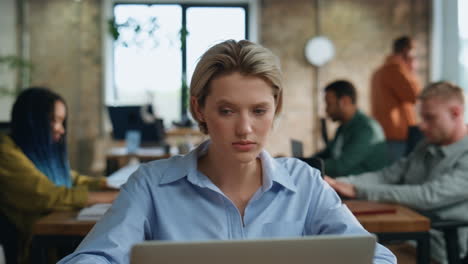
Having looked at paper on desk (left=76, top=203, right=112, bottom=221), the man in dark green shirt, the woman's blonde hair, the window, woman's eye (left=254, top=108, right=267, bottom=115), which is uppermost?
the window

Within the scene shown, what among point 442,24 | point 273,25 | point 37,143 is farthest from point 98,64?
point 37,143

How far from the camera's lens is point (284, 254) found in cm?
90

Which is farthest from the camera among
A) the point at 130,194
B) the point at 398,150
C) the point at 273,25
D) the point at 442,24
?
the point at 273,25

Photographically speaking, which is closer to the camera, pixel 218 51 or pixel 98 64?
pixel 218 51

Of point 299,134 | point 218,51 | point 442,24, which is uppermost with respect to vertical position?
point 442,24

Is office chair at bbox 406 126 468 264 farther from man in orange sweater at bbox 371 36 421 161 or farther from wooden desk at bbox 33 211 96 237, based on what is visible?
man in orange sweater at bbox 371 36 421 161

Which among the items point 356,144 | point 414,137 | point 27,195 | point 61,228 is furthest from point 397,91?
point 61,228

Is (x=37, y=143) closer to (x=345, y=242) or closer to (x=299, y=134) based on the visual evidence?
(x=345, y=242)

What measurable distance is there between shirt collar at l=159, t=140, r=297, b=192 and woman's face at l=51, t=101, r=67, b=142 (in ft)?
4.84

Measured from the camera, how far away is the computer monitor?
5.89m

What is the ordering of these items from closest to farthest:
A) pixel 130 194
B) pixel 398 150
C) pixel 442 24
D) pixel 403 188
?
1. pixel 130 194
2. pixel 403 188
3. pixel 398 150
4. pixel 442 24

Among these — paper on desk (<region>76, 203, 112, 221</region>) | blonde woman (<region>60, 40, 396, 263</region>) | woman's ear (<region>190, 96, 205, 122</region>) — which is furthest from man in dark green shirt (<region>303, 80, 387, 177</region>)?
woman's ear (<region>190, 96, 205, 122</region>)

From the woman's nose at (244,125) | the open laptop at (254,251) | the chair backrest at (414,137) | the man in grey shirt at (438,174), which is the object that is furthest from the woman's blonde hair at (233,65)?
the chair backrest at (414,137)

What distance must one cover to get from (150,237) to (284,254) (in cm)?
73
